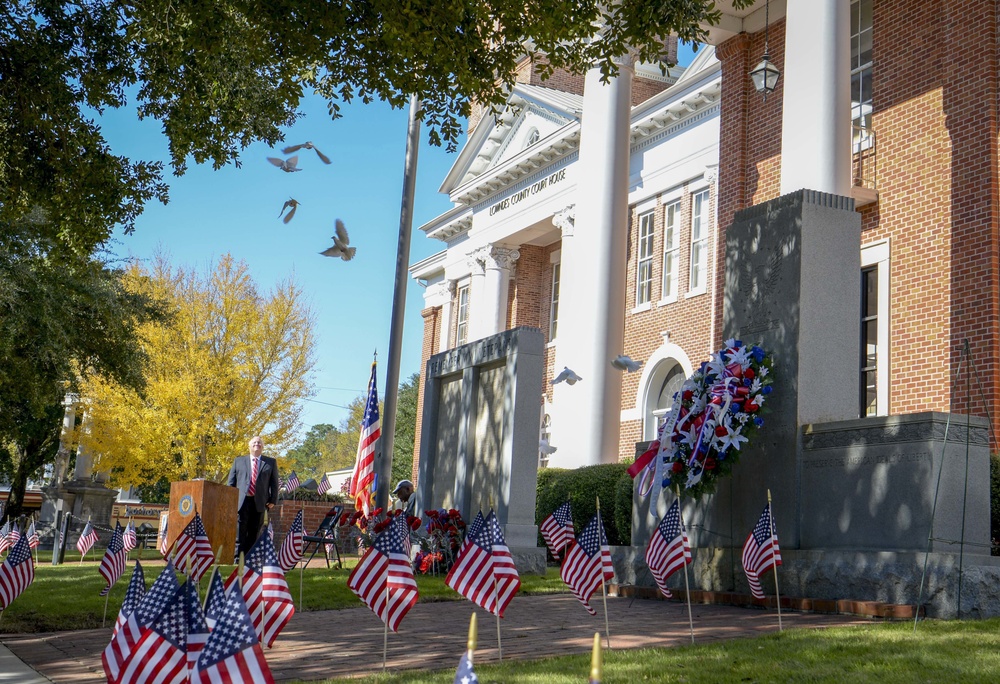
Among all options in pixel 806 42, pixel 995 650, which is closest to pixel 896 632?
pixel 995 650

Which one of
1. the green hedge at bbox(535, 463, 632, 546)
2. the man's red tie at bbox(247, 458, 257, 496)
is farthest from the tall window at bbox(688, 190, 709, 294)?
the man's red tie at bbox(247, 458, 257, 496)

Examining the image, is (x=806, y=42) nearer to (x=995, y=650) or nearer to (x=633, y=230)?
(x=633, y=230)

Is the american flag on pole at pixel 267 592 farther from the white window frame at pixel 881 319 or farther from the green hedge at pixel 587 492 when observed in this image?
the white window frame at pixel 881 319

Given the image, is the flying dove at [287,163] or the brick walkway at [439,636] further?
the flying dove at [287,163]

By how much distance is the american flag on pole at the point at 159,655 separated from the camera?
4.92 m

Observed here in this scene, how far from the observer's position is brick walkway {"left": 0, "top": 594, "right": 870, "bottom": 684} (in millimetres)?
7074

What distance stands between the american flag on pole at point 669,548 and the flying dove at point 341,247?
6079 millimetres

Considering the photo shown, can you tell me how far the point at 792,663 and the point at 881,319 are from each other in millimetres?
12176

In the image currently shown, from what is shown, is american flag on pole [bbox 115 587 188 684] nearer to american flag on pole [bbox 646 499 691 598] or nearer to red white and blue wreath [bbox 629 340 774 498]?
american flag on pole [bbox 646 499 691 598]

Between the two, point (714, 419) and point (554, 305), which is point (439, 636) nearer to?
point (714, 419)

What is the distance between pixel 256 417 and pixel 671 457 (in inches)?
759

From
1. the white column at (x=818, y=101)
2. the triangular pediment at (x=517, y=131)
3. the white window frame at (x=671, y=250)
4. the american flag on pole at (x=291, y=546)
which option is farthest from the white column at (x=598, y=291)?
the american flag on pole at (x=291, y=546)

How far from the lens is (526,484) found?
557 inches

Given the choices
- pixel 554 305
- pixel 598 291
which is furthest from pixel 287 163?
pixel 554 305
